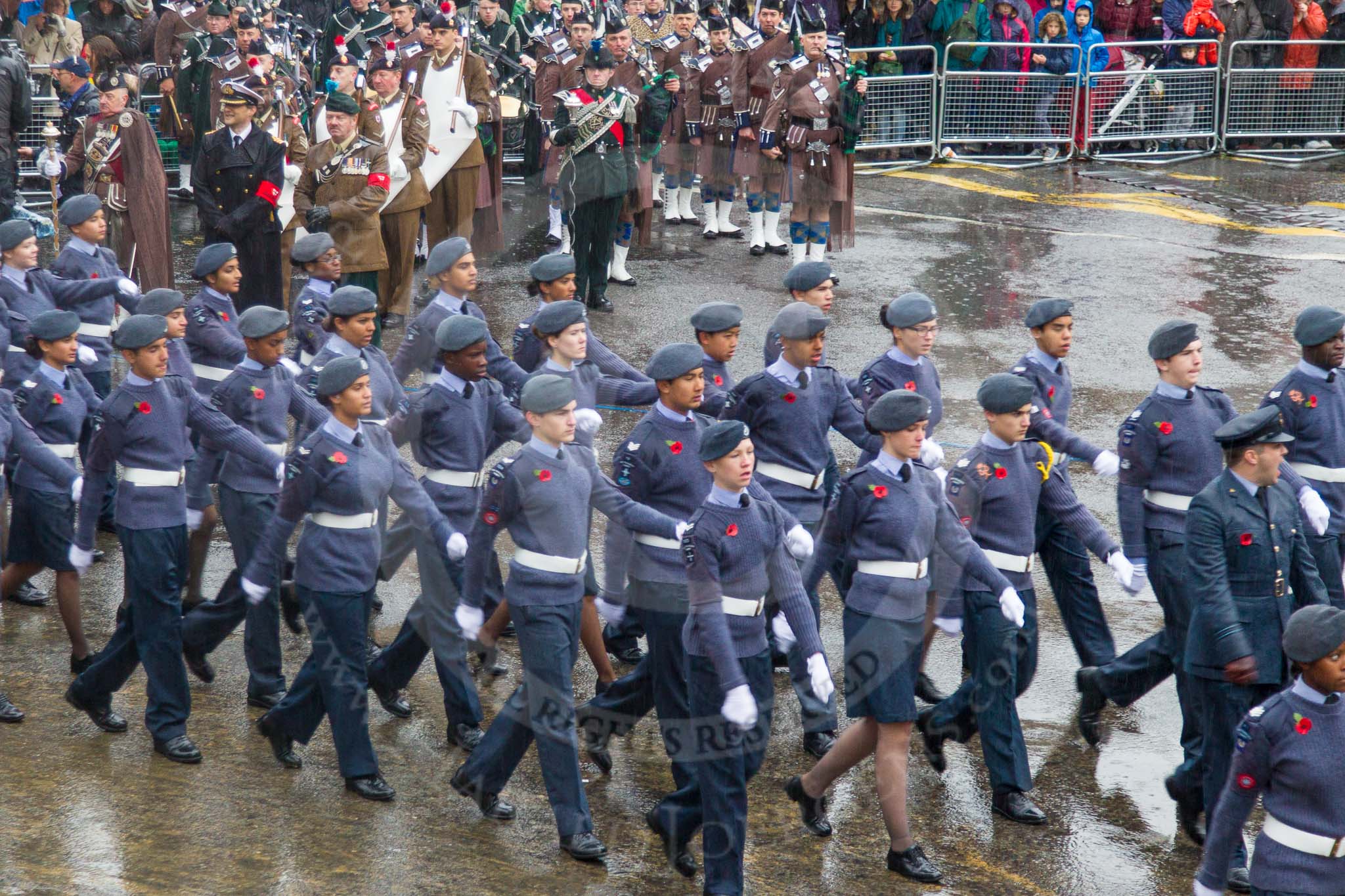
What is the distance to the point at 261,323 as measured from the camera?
7.43 metres

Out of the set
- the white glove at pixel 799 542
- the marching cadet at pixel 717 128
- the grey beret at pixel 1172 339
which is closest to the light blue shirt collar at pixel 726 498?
the white glove at pixel 799 542

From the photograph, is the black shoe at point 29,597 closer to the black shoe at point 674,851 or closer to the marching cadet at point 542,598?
the marching cadet at point 542,598

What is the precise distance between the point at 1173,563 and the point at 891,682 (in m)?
1.56

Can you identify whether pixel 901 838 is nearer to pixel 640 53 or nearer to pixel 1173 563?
pixel 1173 563

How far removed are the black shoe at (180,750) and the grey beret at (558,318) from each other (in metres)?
2.27

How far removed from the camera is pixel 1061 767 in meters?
6.77

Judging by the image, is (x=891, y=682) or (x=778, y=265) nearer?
(x=891, y=682)

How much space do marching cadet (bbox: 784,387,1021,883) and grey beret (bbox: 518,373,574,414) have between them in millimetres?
1075

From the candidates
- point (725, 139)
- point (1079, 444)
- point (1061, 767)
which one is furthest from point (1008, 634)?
point (725, 139)

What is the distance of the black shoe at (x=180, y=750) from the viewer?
6586 mm

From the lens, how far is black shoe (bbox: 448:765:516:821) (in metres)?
6.20

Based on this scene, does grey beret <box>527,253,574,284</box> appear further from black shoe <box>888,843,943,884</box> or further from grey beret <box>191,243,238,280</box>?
black shoe <box>888,843,943,884</box>

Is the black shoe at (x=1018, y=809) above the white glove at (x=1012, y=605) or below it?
below

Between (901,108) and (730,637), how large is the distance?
13653mm
